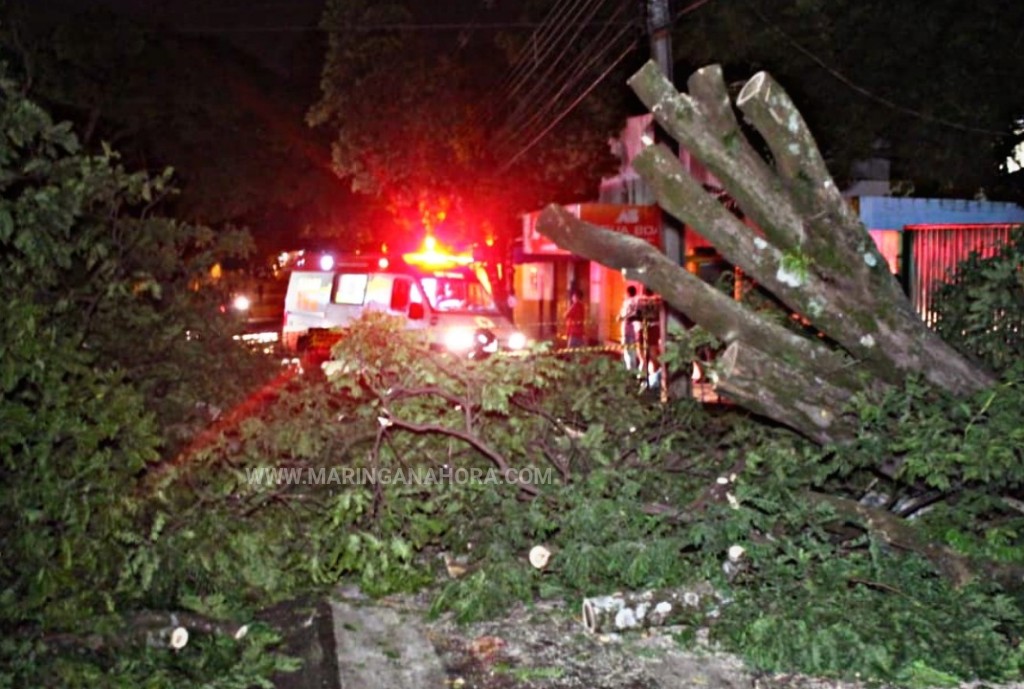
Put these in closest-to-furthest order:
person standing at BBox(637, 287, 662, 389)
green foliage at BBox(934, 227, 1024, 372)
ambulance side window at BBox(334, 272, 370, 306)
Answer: green foliage at BBox(934, 227, 1024, 372) < person standing at BBox(637, 287, 662, 389) < ambulance side window at BBox(334, 272, 370, 306)

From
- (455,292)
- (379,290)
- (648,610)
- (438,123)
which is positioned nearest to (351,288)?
(379,290)

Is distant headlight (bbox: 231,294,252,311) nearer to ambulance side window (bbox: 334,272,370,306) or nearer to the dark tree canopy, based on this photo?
ambulance side window (bbox: 334,272,370,306)

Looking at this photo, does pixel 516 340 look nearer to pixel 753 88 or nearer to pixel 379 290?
pixel 379 290

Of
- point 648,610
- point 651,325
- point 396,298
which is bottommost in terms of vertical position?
point 648,610

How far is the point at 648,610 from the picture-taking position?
582 centimetres

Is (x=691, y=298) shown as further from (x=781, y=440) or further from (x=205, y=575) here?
(x=205, y=575)

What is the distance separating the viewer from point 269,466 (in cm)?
670

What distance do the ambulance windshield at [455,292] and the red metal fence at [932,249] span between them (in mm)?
6792

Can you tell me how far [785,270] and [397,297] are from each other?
34.3 feet

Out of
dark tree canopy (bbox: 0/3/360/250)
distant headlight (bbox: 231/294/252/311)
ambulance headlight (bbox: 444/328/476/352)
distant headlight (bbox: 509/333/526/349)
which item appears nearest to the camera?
distant headlight (bbox: 231/294/252/311)

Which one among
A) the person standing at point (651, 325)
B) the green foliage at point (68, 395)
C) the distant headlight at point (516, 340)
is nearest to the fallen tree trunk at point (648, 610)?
the green foliage at point (68, 395)

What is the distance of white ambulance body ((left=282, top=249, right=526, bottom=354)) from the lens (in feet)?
52.2

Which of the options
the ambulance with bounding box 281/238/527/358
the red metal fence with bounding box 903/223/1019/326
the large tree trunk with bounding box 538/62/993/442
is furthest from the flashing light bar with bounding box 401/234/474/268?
the large tree trunk with bounding box 538/62/993/442

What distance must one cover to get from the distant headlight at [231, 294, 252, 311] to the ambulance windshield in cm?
814
